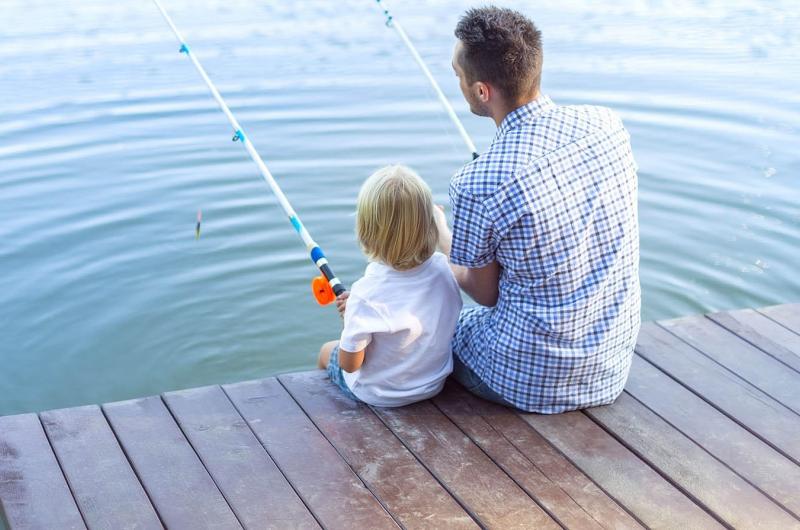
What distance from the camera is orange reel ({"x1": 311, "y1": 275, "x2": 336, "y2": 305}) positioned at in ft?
10.0

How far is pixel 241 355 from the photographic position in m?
4.22

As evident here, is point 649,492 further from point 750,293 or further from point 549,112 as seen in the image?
point 750,293

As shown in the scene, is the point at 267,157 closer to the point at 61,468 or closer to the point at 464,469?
the point at 61,468

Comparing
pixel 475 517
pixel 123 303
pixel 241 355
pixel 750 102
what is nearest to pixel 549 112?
pixel 475 517

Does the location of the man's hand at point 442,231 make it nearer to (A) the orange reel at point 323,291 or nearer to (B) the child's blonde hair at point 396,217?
(B) the child's blonde hair at point 396,217

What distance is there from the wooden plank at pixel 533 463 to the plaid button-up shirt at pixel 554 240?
114 mm

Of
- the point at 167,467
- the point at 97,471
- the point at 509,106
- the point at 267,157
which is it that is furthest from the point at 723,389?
the point at 267,157

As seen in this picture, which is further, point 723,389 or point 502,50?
point 723,389

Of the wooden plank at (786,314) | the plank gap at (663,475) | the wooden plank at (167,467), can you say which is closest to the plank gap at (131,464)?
the wooden plank at (167,467)

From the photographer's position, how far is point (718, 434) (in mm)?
3004

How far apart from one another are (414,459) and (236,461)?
47cm

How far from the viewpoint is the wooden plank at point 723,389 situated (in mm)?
3016

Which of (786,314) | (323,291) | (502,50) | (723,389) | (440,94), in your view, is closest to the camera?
(502,50)

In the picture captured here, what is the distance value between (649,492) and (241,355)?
6.37 feet
